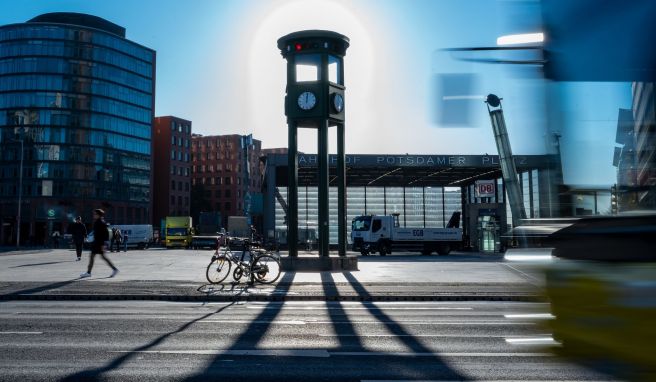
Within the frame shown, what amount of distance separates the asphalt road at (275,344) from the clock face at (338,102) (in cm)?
1201

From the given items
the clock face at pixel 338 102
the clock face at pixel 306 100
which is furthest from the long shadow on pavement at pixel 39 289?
the clock face at pixel 338 102

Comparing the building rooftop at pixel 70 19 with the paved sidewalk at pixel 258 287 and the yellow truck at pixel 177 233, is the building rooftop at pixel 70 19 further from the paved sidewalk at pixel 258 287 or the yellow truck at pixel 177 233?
the paved sidewalk at pixel 258 287

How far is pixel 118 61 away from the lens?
94000 millimetres

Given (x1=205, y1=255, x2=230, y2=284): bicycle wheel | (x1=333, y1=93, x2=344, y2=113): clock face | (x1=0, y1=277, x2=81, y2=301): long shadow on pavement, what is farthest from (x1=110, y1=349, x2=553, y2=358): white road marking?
(x1=333, y1=93, x2=344, y2=113): clock face

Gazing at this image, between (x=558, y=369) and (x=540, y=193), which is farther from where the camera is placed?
(x=558, y=369)

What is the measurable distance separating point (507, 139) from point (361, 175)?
43.0 meters

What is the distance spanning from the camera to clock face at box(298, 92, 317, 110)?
72.3 feet

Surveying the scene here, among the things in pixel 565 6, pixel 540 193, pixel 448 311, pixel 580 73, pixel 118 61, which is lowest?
pixel 448 311

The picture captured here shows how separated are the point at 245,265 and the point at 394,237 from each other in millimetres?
22564

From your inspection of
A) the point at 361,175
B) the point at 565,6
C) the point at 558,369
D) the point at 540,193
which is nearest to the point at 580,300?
the point at 540,193

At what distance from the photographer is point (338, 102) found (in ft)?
73.6

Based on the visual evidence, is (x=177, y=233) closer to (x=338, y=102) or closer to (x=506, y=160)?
(x=338, y=102)

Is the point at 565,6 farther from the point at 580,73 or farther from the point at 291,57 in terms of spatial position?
the point at 291,57

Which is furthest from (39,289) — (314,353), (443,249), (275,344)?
(443,249)
